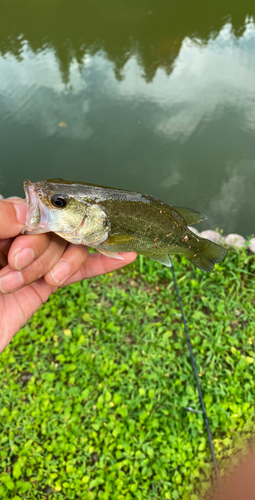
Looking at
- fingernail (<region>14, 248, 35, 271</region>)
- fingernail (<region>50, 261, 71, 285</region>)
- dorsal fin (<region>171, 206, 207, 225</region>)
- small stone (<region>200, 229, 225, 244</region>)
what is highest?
dorsal fin (<region>171, 206, 207, 225</region>)

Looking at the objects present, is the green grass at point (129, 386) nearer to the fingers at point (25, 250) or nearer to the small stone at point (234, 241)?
the small stone at point (234, 241)

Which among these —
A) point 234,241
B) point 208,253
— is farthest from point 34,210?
point 234,241

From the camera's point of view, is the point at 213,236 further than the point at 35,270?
Yes

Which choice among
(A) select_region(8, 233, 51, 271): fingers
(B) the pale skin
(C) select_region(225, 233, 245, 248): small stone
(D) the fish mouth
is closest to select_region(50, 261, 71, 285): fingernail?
(B) the pale skin

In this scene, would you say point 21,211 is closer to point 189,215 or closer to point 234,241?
point 189,215

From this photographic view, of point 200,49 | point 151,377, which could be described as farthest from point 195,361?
point 200,49

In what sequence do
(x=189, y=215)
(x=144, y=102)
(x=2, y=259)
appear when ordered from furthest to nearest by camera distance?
(x=144, y=102), (x=189, y=215), (x=2, y=259)

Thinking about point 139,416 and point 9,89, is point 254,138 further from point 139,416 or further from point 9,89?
point 9,89

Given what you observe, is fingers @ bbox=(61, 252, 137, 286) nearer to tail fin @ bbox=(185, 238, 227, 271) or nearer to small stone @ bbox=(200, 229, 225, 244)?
tail fin @ bbox=(185, 238, 227, 271)
